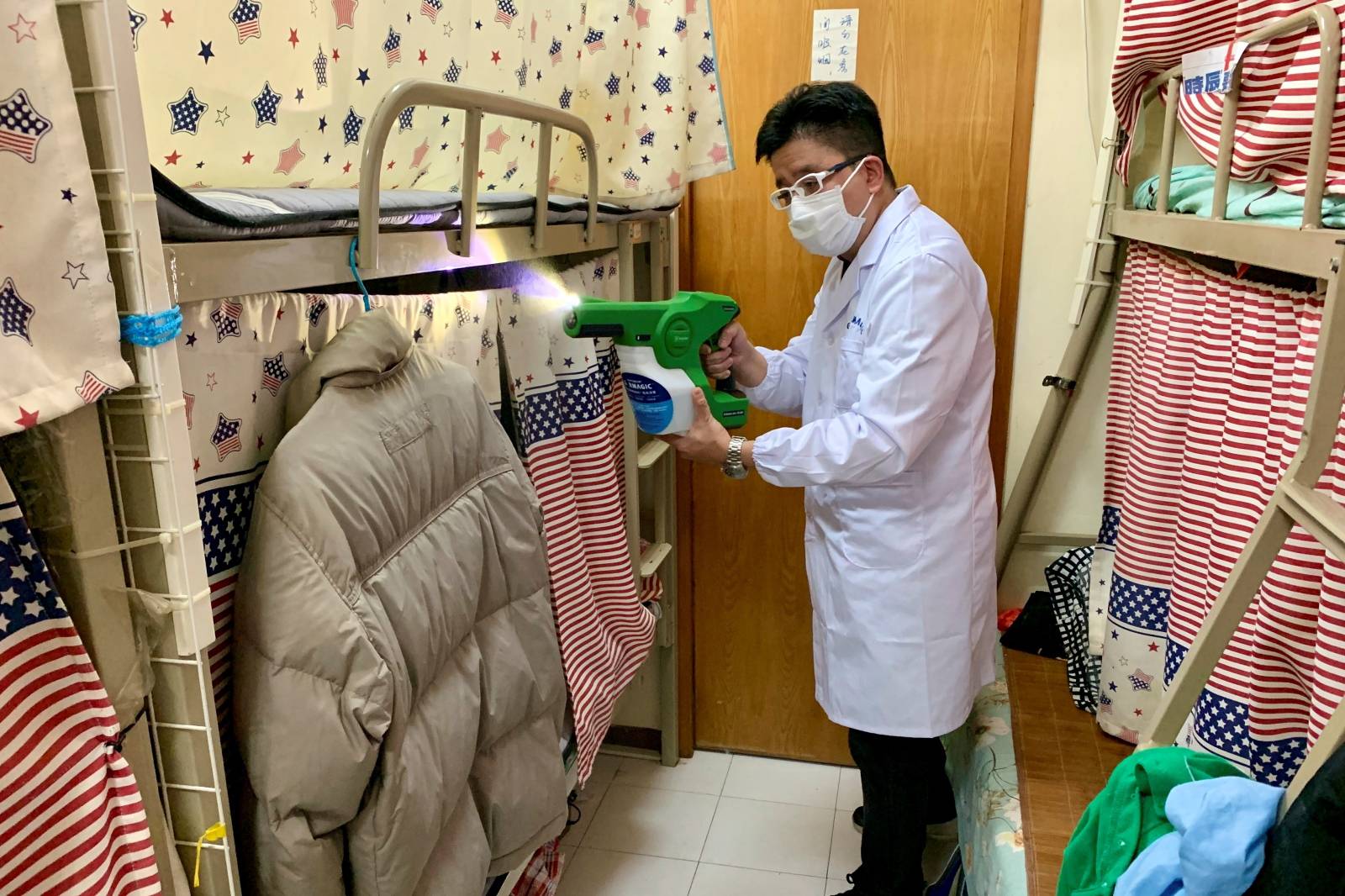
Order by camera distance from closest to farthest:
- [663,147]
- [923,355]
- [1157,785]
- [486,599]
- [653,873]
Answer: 1. [1157,785]
2. [486,599]
3. [923,355]
4. [663,147]
5. [653,873]

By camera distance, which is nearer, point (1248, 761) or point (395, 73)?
point (1248, 761)

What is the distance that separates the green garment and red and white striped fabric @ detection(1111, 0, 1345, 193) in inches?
24.2

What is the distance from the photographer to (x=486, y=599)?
1186mm

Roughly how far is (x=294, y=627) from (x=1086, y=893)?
775 millimetres

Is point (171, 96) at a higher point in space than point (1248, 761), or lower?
higher

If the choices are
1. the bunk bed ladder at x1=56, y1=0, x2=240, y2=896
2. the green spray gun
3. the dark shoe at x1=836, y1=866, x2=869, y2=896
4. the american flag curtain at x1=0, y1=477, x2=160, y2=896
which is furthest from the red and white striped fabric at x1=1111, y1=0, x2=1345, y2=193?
the dark shoe at x1=836, y1=866, x2=869, y2=896

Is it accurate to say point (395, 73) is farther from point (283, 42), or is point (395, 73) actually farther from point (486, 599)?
point (486, 599)

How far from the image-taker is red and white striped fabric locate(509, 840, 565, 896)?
1708 millimetres

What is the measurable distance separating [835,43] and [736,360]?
77 centimetres

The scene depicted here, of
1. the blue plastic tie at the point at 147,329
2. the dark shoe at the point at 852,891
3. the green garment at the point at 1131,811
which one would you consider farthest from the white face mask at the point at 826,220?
the dark shoe at the point at 852,891

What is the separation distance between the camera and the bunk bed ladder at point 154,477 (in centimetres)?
69

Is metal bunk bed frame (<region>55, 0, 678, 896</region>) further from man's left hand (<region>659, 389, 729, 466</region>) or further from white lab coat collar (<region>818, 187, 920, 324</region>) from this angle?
white lab coat collar (<region>818, 187, 920, 324</region>)

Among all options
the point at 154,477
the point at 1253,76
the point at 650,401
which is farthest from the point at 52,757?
the point at 1253,76

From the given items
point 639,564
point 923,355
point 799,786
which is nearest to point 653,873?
point 799,786
